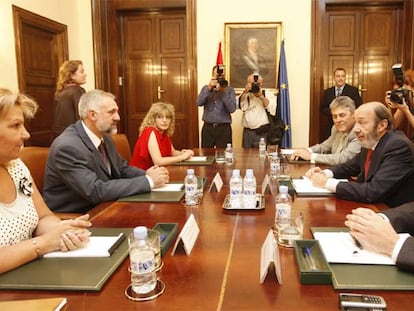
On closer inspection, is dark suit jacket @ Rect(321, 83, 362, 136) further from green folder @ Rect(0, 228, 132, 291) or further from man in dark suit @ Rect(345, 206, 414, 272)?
green folder @ Rect(0, 228, 132, 291)

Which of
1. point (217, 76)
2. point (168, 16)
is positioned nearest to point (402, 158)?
point (217, 76)

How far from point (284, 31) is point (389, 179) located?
13.2ft

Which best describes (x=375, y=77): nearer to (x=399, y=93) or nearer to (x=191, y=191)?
(x=399, y=93)

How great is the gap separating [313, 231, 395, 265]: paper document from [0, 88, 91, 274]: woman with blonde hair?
2.55ft

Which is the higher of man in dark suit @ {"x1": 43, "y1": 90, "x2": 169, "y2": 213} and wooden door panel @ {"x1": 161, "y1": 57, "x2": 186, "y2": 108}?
wooden door panel @ {"x1": 161, "y1": 57, "x2": 186, "y2": 108}

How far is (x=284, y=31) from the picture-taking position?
5.59 metres

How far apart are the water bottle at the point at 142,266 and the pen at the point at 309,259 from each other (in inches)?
17.2

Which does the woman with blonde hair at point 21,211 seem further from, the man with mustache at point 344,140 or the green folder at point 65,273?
the man with mustache at point 344,140

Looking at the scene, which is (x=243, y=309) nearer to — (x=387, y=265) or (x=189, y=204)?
(x=387, y=265)

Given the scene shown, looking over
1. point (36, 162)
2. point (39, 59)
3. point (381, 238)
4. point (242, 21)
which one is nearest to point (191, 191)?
point (381, 238)

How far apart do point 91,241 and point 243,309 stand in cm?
63

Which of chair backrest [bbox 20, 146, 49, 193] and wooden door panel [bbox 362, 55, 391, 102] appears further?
wooden door panel [bbox 362, 55, 391, 102]

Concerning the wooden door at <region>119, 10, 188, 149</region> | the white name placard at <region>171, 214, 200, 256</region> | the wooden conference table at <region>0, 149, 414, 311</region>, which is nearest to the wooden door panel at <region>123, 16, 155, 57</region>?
the wooden door at <region>119, 10, 188, 149</region>

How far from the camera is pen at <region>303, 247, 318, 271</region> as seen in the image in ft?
3.74
